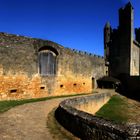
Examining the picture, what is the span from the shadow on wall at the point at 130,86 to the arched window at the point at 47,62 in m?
10.3

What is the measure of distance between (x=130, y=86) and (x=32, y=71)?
15.8 meters

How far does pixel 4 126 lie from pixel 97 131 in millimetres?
3552

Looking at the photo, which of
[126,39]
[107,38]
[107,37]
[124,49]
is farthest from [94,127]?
[107,37]

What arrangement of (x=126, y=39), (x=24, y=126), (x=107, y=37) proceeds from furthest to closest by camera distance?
(x=107, y=37) → (x=126, y=39) → (x=24, y=126)

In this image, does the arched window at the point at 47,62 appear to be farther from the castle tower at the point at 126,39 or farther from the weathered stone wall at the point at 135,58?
the weathered stone wall at the point at 135,58

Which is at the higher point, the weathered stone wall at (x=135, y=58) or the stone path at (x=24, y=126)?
the weathered stone wall at (x=135, y=58)

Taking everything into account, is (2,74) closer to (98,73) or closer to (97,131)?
(97,131)

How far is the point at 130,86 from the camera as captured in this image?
2972 centimetres

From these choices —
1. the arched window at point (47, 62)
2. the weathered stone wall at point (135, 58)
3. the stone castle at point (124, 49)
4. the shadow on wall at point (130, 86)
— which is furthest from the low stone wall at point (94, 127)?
the weathered stone wall at point (135, 58)

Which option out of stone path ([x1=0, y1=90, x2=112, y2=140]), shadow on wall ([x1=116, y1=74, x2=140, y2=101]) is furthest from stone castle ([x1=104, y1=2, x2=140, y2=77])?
stone path ([x1=0, y1=90, x2=112, y2=140])

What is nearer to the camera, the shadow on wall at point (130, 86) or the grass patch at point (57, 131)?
the grass patch at point (57, 131)

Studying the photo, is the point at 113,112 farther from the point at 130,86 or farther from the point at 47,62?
the point at 130,86

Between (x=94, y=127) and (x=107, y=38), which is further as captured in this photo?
(x=107, y=38)

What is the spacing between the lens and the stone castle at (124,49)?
32719mm
